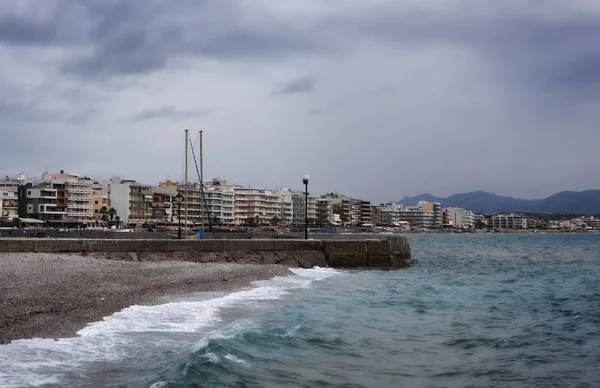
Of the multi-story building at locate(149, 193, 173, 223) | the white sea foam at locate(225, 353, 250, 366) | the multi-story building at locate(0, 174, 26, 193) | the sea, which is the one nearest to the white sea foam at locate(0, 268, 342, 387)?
the sea

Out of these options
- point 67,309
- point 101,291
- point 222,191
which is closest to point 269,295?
point 101,291

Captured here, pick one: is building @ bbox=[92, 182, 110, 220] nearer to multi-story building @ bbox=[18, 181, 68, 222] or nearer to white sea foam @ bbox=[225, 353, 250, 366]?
multi-story building @ bbox=[18, 181, 68, 222]

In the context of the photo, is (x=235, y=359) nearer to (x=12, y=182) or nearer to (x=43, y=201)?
(x=43, y=201)

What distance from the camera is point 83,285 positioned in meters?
19.2

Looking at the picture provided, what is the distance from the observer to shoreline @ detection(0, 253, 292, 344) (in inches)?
520

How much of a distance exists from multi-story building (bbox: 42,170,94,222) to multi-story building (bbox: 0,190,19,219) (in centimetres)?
819

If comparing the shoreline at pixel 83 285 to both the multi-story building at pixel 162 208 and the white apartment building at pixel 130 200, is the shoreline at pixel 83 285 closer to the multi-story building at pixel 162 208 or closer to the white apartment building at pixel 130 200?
the white apartment building at pixel 130 200

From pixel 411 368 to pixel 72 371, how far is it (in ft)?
18.7

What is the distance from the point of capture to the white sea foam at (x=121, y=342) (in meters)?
9.78

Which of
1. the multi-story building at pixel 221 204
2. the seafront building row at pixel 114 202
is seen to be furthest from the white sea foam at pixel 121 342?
the multi-story building at pixel 221 204

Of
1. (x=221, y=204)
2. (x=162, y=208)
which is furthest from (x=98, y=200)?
(x=221, y=204)

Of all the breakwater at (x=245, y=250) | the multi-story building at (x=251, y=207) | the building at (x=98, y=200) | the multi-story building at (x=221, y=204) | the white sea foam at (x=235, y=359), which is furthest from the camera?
the multi-story building at (x=251, y=207)

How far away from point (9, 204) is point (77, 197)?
46.2ft

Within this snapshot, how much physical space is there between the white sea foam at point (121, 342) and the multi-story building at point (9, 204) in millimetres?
122683
